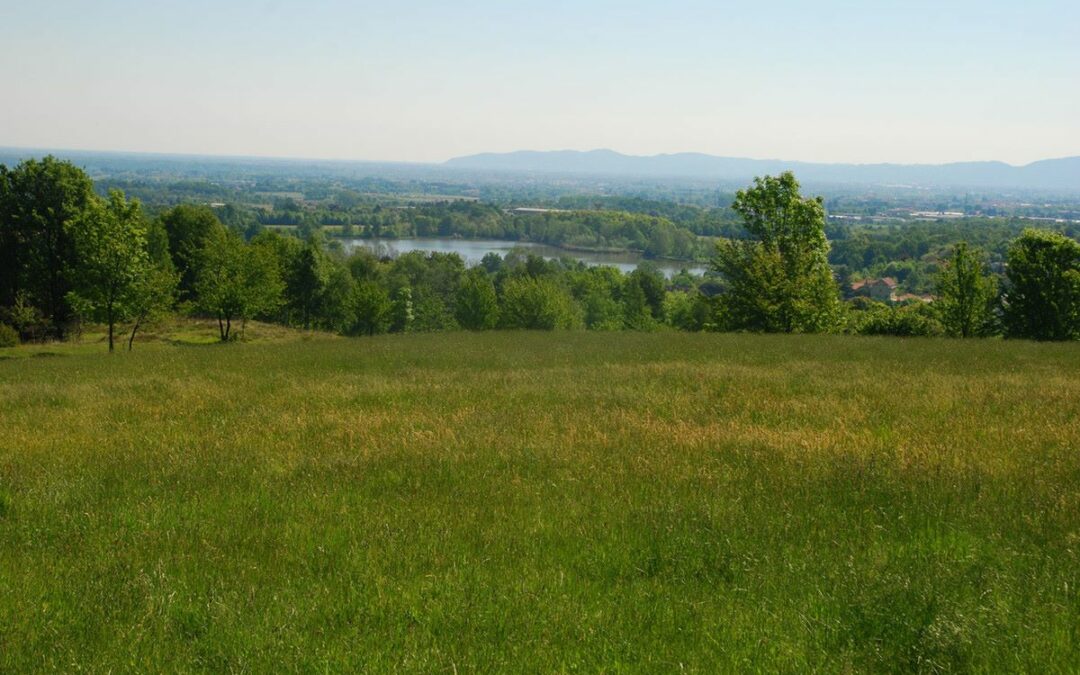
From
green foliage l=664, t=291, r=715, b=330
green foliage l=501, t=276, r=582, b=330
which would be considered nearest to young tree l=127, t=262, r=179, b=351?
green foliage l=501, t=276, r=582, b=330

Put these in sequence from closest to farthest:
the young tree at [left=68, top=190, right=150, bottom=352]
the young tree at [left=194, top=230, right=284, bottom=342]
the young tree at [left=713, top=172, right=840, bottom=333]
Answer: the young tree at [left=68, top=190, right=150, bottom=352], the young tree at [left=713, top=172, right=840, bottom=333], the young tree at [left=194, top=230, right=284, bottom=342]

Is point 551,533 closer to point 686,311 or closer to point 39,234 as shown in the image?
point 39,234

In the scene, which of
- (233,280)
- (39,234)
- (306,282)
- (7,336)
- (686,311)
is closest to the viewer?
(7,336)

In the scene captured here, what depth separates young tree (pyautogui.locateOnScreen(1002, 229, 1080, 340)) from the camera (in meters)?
36.2

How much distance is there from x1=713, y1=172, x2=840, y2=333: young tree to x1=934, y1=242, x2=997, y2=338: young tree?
6.41 m

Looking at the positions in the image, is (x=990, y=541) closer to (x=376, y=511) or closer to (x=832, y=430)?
(x=832, y=430)

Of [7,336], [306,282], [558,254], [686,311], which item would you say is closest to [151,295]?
[7,336]

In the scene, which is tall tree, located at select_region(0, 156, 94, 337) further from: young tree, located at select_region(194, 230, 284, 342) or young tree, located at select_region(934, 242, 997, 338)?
young tree, located at select_region(934, 242, 997, 338)

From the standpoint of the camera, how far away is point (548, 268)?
109 m

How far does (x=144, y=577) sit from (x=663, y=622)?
168 inches

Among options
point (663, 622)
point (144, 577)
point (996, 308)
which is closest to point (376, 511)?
point (144, 577)

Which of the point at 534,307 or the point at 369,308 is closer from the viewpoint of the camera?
the point at 369,308

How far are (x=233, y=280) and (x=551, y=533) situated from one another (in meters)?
43.3

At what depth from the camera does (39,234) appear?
4562 cm
